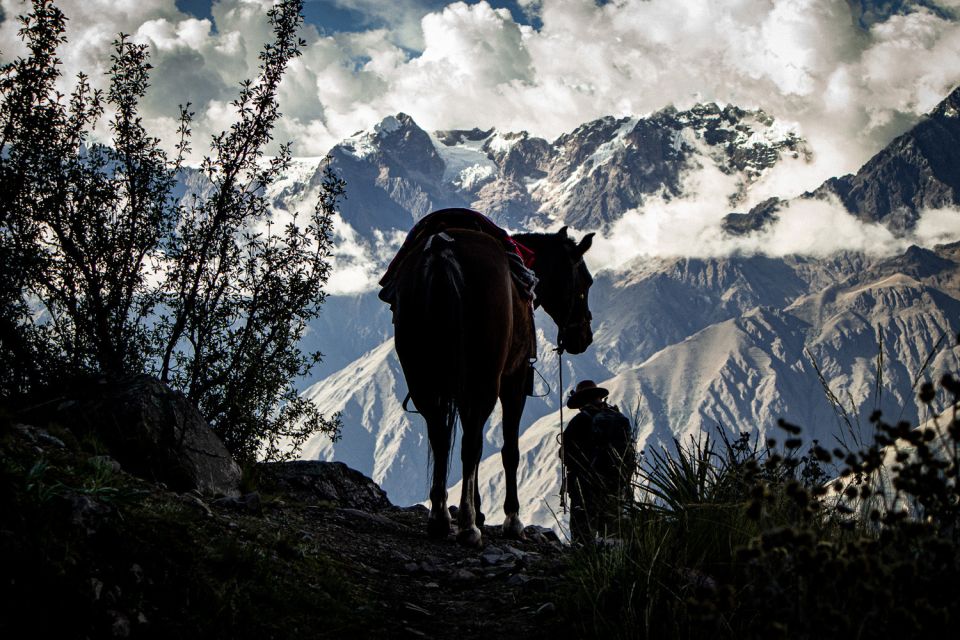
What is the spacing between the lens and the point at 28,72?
10.6 m

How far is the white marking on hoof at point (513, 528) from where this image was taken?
1120 centimetres

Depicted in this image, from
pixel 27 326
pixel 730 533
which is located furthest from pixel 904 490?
pixel 27 326

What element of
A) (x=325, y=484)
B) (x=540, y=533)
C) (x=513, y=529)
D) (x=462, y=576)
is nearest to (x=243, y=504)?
(x=462, y=576)

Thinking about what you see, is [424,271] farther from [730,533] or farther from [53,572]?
[53,572]

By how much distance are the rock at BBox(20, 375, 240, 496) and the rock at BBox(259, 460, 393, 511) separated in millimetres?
2826

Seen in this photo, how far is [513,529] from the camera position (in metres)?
11.3

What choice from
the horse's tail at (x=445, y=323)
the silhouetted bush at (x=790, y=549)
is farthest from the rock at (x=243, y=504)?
the silhouetted bush at (x=790, y=549)

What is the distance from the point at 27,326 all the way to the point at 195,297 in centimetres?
242

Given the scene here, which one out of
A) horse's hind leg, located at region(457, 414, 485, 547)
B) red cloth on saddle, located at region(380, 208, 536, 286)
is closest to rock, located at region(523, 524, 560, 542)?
horse's hind leg, located at region(457, 414, 485, 547)

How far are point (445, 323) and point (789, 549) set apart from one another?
19.6 ft

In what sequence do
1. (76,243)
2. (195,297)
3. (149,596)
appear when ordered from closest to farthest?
(149,596) → (76,243) → (195,297)

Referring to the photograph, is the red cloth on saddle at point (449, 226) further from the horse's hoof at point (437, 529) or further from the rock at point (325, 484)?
the rock at point (325, 484)

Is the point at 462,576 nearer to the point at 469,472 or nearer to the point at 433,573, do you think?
the point at 433,573

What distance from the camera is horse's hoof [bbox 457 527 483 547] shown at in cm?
927
